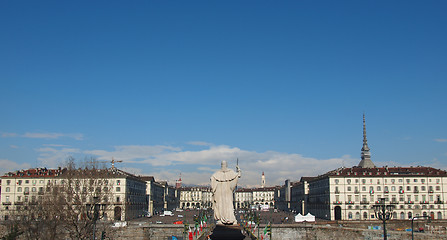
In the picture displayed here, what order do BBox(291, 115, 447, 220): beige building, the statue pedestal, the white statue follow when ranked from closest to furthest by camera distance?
the statue pedestal → the white statue → BBox(291, 115, 447, 220): beige building

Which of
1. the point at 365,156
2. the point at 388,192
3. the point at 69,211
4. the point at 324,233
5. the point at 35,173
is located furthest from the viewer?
the point at 365,156

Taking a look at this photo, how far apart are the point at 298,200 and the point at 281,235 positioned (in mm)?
78501

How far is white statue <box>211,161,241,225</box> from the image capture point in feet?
56.9

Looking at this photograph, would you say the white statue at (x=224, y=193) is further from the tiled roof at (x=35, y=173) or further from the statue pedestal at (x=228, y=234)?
the tiled roof at (x=35, y=173)

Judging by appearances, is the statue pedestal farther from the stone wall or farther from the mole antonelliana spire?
the mole antonelliana spire

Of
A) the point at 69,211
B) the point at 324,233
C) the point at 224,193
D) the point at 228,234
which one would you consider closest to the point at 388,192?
the point at 324,233

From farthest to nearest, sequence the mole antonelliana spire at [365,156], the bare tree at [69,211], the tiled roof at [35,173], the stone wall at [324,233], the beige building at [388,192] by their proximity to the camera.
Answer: the mole antonelliana spire at [365,156]
the tiled roof at [35,173]
the beige building at [388,192]
the stone wall at [324,233]
the bare tree at [69,211]

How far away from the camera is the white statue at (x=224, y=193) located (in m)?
17.3

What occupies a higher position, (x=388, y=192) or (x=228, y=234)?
(x=228, y=234)

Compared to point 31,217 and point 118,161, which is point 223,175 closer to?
point 31,217

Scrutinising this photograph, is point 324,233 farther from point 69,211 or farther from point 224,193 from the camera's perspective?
point 224,193

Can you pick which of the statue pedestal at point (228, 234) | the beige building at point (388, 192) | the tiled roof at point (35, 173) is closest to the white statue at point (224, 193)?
the statue pedestal at point (228, 234)

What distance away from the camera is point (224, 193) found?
1766cm

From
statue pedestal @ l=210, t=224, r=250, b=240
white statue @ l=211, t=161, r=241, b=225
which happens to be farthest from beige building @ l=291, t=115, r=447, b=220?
statue pedestal @ l=210, t=224, r=250, b=240
